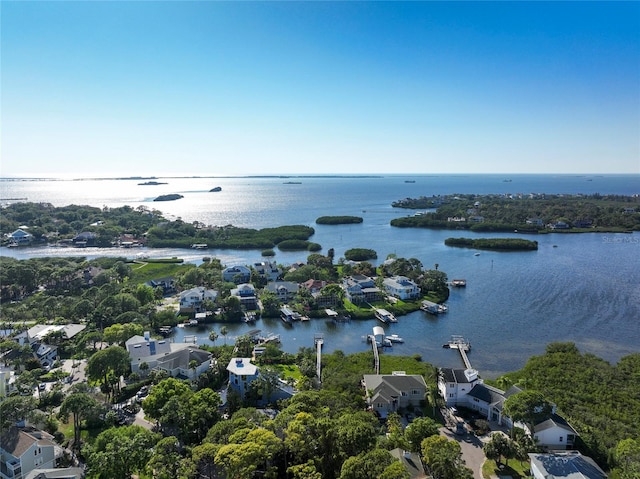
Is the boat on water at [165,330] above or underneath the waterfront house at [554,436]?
underneath

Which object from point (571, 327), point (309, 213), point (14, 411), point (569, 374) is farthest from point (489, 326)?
point (309, 213)

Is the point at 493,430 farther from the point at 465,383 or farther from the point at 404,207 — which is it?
the point at 404,207

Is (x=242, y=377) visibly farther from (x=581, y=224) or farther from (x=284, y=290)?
(x=581, y=224)

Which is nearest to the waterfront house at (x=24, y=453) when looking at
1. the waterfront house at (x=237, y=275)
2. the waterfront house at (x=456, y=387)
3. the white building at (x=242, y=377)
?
the white building at (x=242, y=377)

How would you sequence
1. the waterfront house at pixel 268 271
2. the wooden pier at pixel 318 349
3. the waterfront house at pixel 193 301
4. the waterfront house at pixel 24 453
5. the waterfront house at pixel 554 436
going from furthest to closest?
the waterfront house at pixel 268 271
the waterfront house at pixel 193 301
the wooden pier at pixel 318 349
the waterfront house at pixel 554 436
the waterfront house at pixel 24 453

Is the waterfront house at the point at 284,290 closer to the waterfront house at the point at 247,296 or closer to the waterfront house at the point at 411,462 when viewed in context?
the waterfront house at the point at 247,296
